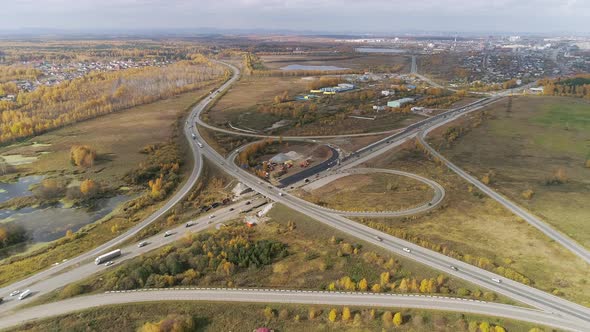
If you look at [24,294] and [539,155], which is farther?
[539,155]

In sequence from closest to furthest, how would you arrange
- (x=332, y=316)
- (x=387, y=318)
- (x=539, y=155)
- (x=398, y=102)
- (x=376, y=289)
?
(x=387, y=318)
(x=332, y=316)
(x=376, y=289)
(x=539, y=155)
(x=398, y=102)

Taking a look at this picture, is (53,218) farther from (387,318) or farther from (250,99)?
(250,99)

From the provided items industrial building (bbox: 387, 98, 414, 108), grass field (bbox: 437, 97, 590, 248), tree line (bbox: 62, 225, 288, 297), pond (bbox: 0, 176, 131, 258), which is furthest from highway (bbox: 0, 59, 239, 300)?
industrial building (bbox: 387, 98, 414, 108)

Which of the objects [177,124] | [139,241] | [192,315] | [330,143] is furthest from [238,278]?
[177,124]

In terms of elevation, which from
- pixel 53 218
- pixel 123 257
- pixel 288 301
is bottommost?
pixel 53 218

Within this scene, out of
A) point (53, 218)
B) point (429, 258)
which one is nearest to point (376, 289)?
point (429, 258)
